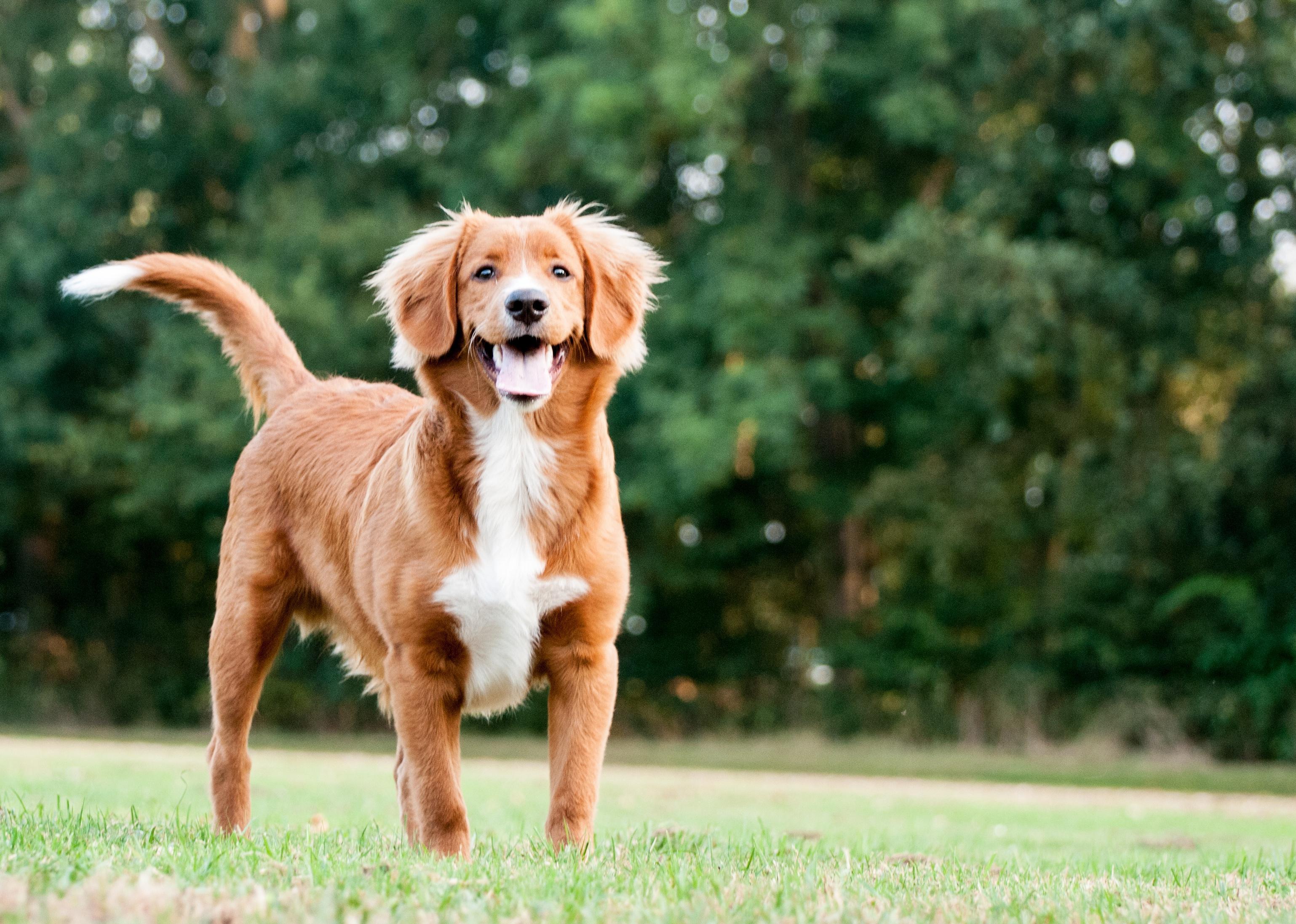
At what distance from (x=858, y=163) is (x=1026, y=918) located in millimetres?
22601

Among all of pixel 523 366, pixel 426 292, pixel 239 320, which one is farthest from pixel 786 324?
pixel 523 366

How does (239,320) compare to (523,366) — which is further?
(239,320)

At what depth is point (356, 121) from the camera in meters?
26.6

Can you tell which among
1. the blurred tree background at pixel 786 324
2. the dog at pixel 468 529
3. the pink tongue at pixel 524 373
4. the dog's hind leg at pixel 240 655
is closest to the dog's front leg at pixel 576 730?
the dog at pixel 468 529

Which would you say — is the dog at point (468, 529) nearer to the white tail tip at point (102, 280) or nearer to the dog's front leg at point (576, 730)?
the dog's front leg at point (576, 730)

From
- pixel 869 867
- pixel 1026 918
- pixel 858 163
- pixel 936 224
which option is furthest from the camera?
pixel 858 163

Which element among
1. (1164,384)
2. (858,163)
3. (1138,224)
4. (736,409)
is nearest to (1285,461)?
(1164,384)

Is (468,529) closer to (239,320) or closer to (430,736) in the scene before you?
(430,736)

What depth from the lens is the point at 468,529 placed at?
16.4 ft

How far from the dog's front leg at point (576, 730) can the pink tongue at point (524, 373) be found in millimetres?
828

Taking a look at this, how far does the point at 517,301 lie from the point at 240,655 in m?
1.97

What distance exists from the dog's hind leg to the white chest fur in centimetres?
124

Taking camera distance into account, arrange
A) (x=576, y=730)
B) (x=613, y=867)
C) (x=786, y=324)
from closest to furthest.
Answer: (x=613, y=867), (x=576, y=730), (x=786, y=324)

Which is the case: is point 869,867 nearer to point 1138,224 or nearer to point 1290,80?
point 1290,80
